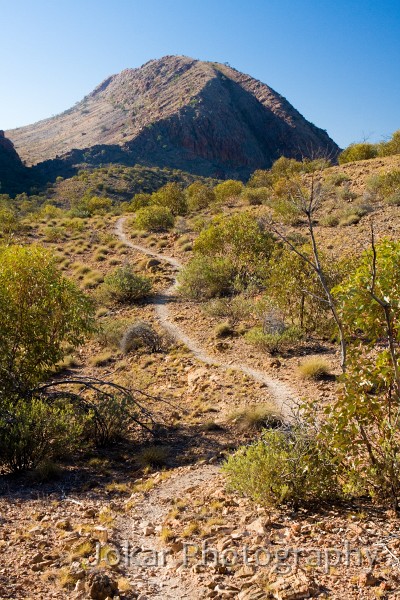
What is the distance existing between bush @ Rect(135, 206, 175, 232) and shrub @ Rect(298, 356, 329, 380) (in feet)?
81.4

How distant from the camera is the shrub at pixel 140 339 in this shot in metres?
13.6

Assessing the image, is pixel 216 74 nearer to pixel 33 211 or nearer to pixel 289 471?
pixel 33 211

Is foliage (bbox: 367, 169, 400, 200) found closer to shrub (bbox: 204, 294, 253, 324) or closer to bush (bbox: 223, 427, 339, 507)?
shrub (bbox: 204, 294, 253, 324)

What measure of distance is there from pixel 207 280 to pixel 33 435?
11870mm

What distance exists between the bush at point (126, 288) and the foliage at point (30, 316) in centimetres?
910

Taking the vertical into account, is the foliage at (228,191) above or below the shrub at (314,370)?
above

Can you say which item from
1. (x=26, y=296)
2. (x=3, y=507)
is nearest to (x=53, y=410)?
(x=3, y=507)

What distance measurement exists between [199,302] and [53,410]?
35.5 feet

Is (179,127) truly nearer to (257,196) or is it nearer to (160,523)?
(257,196)

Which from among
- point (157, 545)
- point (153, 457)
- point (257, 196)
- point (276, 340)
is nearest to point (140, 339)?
point (276, 340)

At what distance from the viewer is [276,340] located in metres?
11.7

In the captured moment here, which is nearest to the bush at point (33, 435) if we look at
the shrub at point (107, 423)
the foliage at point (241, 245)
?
the shrub at point (107, 423)

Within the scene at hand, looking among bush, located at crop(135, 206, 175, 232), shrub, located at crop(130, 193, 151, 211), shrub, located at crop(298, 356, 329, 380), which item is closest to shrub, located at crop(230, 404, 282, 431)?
shrub, located at crop(298, 356, 329, 380)

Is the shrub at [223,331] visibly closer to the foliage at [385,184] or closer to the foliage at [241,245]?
the foliage at [241,245]
